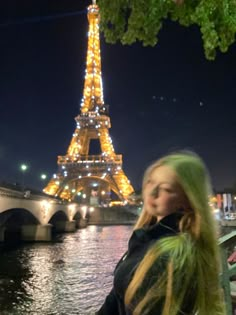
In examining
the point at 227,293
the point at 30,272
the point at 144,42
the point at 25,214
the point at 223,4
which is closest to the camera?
the point at 227,293

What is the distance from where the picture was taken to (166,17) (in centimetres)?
543

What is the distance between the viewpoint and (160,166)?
2.17 meters

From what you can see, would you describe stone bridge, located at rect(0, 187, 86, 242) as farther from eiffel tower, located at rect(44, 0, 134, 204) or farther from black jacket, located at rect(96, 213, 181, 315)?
eiffel tower, located at rect(44, 0, 134, 204)

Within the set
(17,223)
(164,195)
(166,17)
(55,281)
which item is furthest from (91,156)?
(164,195)

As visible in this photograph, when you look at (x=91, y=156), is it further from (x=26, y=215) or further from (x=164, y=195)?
(x=164, y=195)

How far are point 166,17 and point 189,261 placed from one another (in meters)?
4.39

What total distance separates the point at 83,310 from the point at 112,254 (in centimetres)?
1575

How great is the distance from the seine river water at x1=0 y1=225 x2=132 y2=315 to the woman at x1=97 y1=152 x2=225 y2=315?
1173 centimetres

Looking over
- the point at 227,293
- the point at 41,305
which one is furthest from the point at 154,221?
the point at 41,305

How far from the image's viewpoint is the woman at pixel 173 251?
5.87 feet

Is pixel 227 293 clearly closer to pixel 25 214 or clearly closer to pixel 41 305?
pixel 41 305

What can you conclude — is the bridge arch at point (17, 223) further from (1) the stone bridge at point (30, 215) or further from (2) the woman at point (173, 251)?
(2) the woman at point (173, 251)

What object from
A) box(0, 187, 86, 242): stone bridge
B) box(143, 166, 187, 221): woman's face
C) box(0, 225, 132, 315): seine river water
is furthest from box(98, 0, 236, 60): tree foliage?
box(0, 187, 86, 242): stone bridge

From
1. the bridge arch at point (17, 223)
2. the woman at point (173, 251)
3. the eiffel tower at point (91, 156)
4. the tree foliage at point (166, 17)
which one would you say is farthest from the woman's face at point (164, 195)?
the eiffel tower at point (91, 156)
